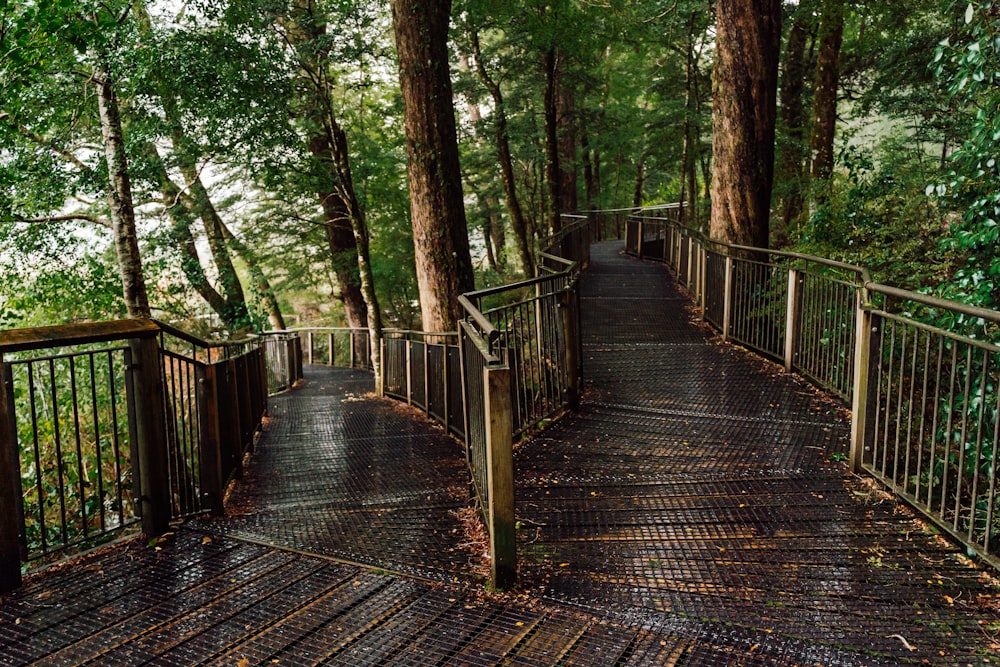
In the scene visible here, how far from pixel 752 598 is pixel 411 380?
810cm

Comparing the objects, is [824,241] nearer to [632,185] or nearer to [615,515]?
[615,515]

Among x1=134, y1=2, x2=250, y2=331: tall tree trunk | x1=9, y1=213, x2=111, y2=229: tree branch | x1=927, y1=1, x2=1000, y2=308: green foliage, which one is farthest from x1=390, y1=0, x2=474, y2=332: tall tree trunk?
x1=9, y1=213, x2=111, y2=229: tree branch

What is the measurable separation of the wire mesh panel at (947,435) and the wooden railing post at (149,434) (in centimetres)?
427

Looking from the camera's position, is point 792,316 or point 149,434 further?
point 792,316

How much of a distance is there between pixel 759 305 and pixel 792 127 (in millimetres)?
11760

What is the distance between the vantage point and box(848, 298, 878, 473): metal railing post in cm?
478

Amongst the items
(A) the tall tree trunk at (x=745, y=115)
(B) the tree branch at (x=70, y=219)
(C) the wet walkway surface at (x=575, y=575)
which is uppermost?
(A) the tall tree trunk at (x=745, y=115)

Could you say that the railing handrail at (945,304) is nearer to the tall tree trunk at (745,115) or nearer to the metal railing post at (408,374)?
the tall tree trunk at (745,115)

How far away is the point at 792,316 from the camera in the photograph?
7398 millimetres

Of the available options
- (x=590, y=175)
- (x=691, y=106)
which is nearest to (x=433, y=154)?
(x=691, y=106)

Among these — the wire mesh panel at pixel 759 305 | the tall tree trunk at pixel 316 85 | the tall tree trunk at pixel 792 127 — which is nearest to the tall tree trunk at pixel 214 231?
the tall tree trunk at pixel 316 85

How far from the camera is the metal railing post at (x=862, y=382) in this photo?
4777mm

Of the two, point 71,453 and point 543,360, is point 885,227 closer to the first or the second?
point 543,360

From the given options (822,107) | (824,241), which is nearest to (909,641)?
(824,241)
